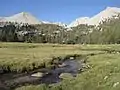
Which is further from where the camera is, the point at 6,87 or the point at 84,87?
the point at 6,87

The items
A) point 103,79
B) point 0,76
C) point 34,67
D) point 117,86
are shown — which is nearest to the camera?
point 117,86

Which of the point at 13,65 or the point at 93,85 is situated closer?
the point at 93,85

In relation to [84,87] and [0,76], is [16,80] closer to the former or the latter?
[0,76]

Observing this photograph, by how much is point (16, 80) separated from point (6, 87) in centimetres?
626

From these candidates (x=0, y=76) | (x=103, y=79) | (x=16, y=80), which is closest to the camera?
(x=103, y=79)

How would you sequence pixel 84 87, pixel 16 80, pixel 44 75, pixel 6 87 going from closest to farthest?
pixel 84 87, pixel 6 87, pixel 16 80, pixel 44 75

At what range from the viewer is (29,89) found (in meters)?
29.4

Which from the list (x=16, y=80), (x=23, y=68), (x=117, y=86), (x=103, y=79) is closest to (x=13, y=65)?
(x=23, y=68)

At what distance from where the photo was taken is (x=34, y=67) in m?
56.8

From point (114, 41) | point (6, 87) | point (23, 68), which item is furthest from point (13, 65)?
point (114, 41)

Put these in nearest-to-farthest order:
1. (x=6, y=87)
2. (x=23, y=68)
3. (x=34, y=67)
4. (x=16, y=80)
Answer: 1. (x=6, y=87)
2. (x=16, y=80)
3. (x=23, y=68)
4. (x=34, y=67)

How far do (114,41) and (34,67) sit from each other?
491ft

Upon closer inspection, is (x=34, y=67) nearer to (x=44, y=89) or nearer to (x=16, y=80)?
(x=16, y=80)

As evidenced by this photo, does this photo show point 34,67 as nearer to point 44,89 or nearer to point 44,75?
point 44,75
